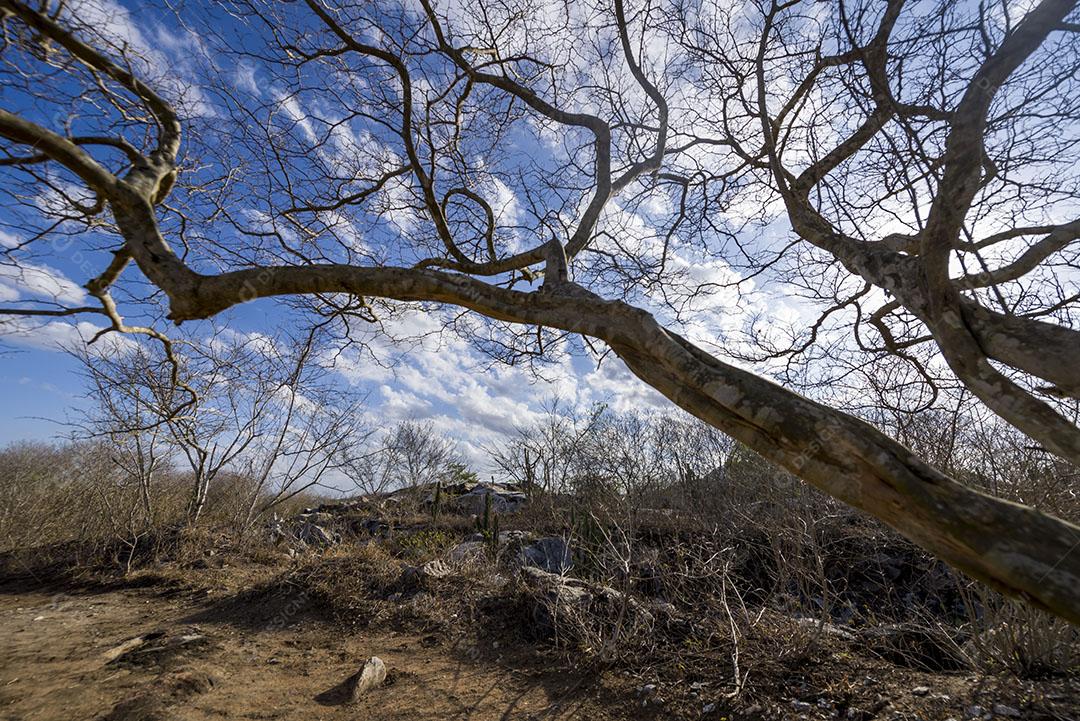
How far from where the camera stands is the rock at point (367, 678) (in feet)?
11.3

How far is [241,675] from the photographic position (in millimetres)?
3672

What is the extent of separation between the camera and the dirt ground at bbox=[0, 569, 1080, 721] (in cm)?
279

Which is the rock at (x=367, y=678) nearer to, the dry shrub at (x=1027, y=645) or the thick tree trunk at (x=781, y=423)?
the thick tree trunk at (x=781, y=423)

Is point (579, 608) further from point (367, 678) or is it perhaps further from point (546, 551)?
point (546, 551)

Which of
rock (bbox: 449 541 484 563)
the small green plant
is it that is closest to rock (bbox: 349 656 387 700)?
rock (bbox: 449 541 484 563)

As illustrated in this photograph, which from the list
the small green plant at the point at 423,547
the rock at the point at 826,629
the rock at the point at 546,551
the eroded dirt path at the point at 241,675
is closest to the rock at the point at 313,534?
the small green plant at the point at 423,547

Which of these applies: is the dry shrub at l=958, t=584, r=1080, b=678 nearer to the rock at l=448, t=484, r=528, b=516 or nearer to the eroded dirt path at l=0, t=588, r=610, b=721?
the eroded dirt path at l=0, t=588, r=610, b=721

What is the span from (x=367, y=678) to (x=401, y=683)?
0.27 m

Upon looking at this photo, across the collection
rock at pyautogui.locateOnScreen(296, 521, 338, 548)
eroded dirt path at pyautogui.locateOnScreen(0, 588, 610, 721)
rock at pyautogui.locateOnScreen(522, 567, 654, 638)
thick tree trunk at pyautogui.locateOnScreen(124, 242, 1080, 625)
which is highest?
thick tree trunk at pyautogui.locateOnScreen(124, 242, 1080, 625)

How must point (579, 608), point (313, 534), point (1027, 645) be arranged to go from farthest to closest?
point (313, 534), point (579, 608), point (1027, 645)

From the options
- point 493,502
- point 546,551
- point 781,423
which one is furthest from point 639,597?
point 493,502

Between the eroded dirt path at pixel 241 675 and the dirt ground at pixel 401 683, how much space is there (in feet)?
0.05

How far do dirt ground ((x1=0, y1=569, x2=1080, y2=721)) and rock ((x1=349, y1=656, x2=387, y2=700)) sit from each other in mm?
63

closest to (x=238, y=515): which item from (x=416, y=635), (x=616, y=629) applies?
(x=416, y=635)
